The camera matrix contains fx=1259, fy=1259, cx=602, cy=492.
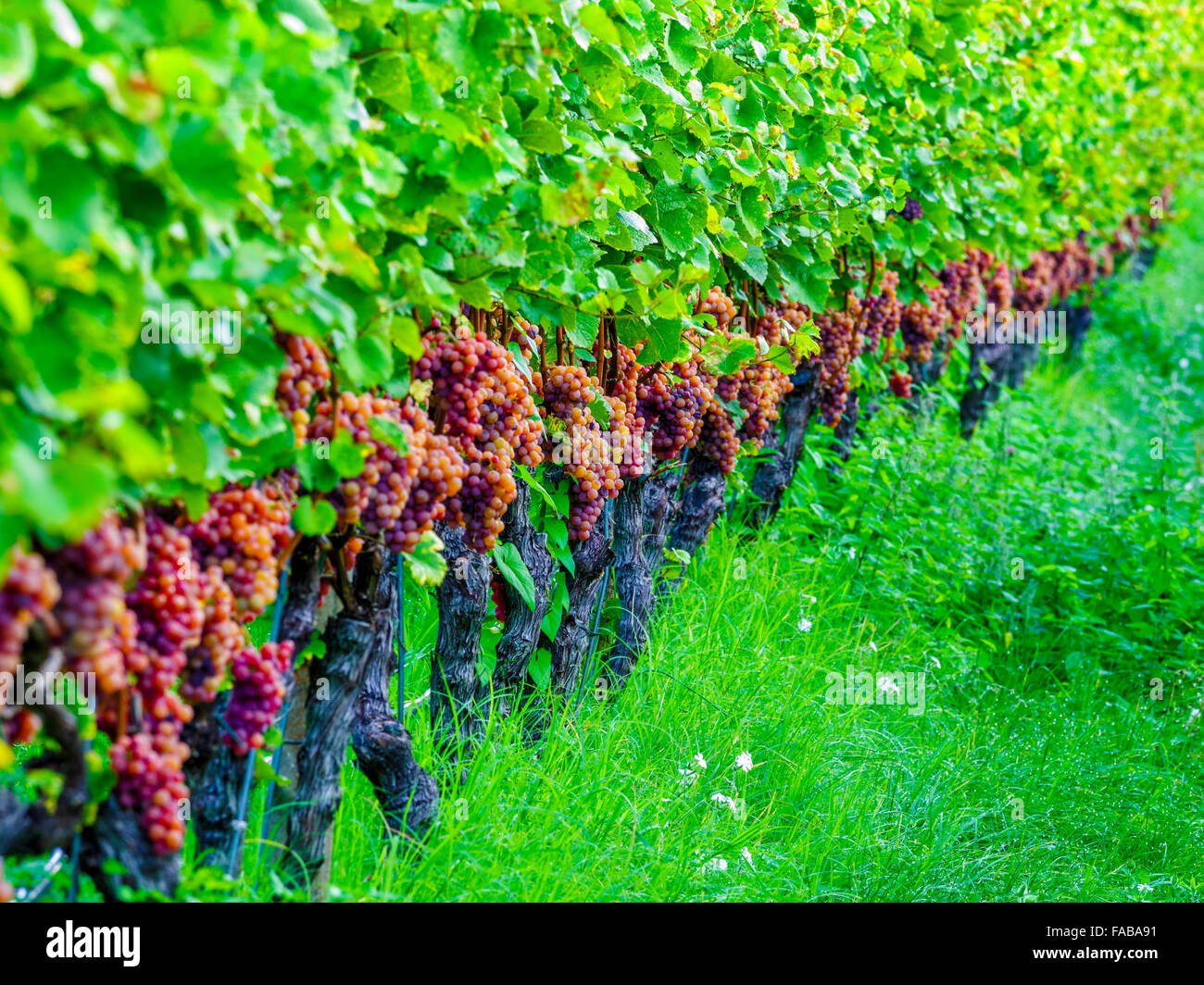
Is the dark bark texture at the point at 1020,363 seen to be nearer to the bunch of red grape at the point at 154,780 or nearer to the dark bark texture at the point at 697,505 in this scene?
the dark bark texture at the point at 697,505

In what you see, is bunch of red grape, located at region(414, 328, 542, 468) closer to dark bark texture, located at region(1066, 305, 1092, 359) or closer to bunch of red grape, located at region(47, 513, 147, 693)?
bunch of red grape, located at region(47, 513, 147, 693)

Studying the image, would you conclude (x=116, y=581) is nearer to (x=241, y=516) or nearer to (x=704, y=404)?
(x=241, y=516)

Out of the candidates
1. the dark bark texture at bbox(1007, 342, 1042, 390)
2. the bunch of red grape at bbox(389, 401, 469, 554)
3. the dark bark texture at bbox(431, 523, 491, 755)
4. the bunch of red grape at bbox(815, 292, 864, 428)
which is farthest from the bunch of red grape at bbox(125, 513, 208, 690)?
the dark bark texture at bbox(1007, 342, 1042, 390)

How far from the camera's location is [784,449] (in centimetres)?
583

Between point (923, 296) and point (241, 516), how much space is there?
4823mm

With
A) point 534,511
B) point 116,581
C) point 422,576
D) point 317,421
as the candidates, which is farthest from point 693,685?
point 116,581

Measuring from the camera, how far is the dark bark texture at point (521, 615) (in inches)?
139

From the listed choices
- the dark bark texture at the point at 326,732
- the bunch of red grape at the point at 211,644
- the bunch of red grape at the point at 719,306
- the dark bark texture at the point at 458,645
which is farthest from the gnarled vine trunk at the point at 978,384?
the bunch of red grape at the point at 211,644

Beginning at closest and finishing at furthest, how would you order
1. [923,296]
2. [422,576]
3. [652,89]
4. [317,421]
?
[317,421] < [422,576] < [652,89] < [923,296]

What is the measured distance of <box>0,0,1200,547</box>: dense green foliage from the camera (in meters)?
1.59

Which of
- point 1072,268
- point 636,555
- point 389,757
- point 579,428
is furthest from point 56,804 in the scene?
point 1072,268

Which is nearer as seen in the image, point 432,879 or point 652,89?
point 432,879

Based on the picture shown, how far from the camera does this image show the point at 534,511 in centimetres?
370

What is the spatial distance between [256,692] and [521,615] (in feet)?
4.57
